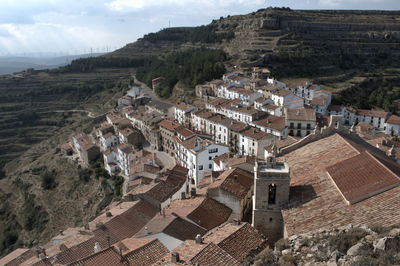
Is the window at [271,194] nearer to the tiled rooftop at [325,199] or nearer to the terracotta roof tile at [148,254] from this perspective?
the tiled rooftop at [325,199]

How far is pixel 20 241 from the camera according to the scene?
5359 cm

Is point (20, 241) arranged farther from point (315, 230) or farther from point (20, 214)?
point (315, 230)

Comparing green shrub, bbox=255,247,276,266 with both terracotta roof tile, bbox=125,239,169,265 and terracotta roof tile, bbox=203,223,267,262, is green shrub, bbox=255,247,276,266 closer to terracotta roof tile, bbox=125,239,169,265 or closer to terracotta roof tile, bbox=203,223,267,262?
terracotta roof tile, bbox=203,223,267,262

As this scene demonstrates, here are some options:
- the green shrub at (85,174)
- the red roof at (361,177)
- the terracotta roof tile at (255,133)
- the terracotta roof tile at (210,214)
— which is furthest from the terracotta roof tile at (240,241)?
the green shrub at (85,174)

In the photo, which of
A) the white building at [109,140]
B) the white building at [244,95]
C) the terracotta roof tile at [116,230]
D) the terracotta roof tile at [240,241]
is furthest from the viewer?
the white building at [244,95]

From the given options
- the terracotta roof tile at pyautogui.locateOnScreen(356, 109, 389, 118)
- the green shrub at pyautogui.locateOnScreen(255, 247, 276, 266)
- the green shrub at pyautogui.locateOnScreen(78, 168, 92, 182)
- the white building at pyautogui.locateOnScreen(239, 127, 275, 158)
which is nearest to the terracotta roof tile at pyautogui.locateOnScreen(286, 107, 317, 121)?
the white building at pyautogui.locateOnScreen(239, 127, 275, 158)

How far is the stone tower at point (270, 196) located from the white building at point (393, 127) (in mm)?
59837

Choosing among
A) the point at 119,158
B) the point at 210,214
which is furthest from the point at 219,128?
the point at 210,214

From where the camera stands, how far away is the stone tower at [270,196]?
54.6 feet

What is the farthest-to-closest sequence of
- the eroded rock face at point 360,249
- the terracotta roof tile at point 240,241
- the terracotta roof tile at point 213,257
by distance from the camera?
the terracotta roof tile at point 240,241
the terracotta roof tile at point 213,257
the eroded rock face at point 360,249

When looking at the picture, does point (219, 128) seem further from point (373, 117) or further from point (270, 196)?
point (270, 196)

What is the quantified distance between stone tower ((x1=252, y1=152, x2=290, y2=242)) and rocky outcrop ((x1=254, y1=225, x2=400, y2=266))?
3.18 metres

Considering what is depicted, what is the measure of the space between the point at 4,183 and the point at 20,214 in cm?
1771

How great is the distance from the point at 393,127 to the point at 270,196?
61.1 meters
